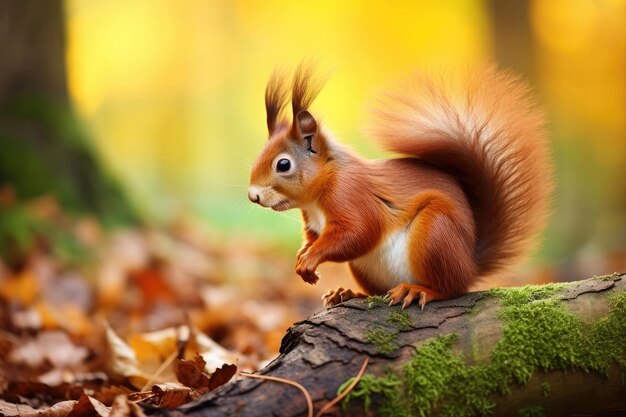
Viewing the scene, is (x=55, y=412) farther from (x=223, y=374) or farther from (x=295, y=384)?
(x=295, y=384)

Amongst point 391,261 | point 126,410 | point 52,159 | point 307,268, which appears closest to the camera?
point 126,410

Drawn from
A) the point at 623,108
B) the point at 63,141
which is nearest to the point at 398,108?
the point at 63,141

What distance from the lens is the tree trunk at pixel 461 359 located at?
146 centimetres

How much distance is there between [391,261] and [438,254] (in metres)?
0.14

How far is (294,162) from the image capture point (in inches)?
77.0

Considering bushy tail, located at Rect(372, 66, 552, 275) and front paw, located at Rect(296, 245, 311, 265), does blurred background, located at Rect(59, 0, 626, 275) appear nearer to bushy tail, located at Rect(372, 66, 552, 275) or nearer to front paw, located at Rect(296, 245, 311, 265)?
bushy tail, located at Rect(372, 66, 552, 275)

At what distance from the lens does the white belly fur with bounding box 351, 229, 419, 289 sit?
6.08 ft

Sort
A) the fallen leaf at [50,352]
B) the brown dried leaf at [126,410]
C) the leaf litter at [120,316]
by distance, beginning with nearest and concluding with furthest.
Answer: the brown dried leaf at [126,410]
the leaf litter at [120,316]
the fallen leaf at [50,352]

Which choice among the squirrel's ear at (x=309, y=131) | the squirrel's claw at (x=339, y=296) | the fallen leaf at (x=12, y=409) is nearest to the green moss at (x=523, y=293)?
the squirrel's claw at (x=339, y=296)

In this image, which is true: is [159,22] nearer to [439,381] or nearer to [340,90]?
[340,90]

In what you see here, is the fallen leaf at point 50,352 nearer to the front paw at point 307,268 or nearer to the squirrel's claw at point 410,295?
the front paw at point 307,268

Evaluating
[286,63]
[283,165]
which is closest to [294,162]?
[283,165]

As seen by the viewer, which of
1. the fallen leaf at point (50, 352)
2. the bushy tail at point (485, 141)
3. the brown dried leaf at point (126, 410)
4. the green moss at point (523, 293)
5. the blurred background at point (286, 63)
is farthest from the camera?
the blurred background at point (286, 63)

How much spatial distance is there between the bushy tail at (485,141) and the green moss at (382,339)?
53 cm
